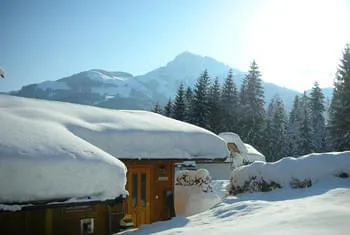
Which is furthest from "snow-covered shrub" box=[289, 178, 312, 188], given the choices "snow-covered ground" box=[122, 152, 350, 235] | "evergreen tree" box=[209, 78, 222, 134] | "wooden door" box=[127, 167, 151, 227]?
"evergreen tree" box=[209, 78, 222, 134]

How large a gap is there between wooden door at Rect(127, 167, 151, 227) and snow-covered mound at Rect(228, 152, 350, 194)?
3073 millimetres

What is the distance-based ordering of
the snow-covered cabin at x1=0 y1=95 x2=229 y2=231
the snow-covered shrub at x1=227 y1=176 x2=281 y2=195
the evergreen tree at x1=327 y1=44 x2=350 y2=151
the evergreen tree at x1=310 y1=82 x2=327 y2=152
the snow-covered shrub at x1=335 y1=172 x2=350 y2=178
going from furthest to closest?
the evergreen tree at x1=310 y1=82 x2=327 y2=152
the evergreen tree at x1=327 y1=44 x2=350 y2=151
the snow-covered shrub at x1=227 y1=176 x2=281 y2=195
the snow-covered shrub at x1=335 y1=172 x2=350 y2=178
the snow-covered cabin at x1=0 y1=95 x2=229 y2=231

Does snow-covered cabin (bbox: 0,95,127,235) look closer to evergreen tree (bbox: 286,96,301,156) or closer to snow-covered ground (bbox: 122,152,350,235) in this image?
snow-covered ground (bbox: 122,152,350,235)

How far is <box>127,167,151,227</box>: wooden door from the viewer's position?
Answer: 12211 mm

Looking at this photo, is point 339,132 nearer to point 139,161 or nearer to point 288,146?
point 288,146

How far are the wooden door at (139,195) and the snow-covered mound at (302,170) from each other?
3073 mm

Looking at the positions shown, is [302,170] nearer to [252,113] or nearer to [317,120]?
[252,113]

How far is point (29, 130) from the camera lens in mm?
8547

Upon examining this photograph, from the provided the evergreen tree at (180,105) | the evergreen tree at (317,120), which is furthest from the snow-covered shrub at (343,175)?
the evergreen tree at (317,120)

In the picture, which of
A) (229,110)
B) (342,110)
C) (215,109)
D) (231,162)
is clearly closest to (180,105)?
(215,109)

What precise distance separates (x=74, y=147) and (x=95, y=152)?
47 cm

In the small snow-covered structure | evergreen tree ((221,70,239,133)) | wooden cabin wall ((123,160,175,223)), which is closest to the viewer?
wooden cabin wall ((123,160,175,223))

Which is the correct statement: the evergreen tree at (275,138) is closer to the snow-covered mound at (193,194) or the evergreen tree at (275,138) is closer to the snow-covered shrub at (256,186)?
the snow-covered mound at (193,194)

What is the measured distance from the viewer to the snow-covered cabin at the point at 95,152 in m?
7.31
